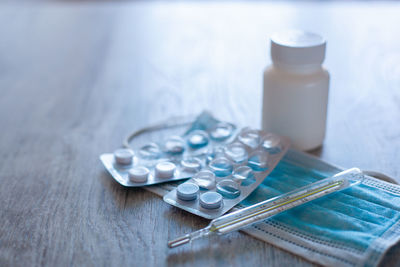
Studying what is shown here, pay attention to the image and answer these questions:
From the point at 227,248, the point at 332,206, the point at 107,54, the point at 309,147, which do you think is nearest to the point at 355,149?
the point at 309,147

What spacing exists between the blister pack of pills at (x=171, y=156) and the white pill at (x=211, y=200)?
73mm

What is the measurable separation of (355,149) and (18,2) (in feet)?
4.23

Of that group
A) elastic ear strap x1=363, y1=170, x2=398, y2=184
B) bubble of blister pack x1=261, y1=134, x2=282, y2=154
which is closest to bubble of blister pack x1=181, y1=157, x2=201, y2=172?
bubble of blister pack x1=261, y1=134, x2=282, y2=154

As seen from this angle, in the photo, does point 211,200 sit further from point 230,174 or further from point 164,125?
point 164,125

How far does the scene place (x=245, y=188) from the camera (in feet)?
2.15

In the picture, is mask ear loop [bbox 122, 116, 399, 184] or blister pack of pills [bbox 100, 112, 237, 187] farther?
mask ear loop [bbox 122, 116, 399, 184]

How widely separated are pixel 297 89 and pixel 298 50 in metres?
0.06

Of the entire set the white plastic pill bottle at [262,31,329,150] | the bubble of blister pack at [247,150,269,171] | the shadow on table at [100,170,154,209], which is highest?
the white plastic pill bottle at [262,31,329,150]

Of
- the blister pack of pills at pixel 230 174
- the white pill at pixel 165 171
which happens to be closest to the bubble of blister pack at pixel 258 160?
→ the blister pack of pills at pixel 230 174

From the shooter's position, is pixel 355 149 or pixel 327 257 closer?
pixel 327 257

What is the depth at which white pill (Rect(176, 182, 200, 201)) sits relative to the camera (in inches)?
24.6

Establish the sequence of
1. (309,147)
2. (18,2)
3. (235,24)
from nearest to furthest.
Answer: (309,147) < (235,24) < (18,2)

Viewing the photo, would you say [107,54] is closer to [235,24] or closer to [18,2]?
[235,24]

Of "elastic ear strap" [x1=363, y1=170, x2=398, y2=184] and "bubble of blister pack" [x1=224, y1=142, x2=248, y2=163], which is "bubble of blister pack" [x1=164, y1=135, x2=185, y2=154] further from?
"elastic ear strap" [x1=363, y1=170, x2=398, y2=184]
